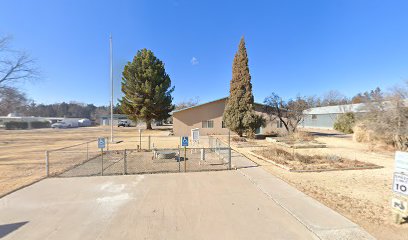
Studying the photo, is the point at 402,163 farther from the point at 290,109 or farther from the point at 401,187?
the point at 290,109

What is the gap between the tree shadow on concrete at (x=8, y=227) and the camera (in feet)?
14.3

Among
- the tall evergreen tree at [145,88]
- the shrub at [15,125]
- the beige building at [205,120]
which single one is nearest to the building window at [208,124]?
the beige building at [205,120]

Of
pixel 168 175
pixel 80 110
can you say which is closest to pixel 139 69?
pixel 168 175

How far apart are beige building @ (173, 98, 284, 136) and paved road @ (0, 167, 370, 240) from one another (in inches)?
826

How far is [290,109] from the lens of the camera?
2398 centimetres

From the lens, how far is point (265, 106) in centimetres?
2658

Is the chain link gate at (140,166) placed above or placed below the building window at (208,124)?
below

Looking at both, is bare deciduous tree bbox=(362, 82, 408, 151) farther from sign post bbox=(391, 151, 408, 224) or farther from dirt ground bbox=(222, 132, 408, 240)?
sign post bbox=(391, 151, 408, 224)

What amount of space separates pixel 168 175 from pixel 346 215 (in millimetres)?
6439

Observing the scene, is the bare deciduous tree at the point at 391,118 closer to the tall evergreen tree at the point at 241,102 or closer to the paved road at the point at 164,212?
the tall evergreen tree at the point at 241,102

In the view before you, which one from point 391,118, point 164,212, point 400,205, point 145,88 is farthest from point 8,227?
point 145,88

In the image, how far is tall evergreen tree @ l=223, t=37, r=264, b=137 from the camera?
74.7 ft

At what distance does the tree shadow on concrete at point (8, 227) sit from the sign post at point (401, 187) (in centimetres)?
893

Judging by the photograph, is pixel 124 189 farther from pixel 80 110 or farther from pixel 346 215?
pixel 80 110
